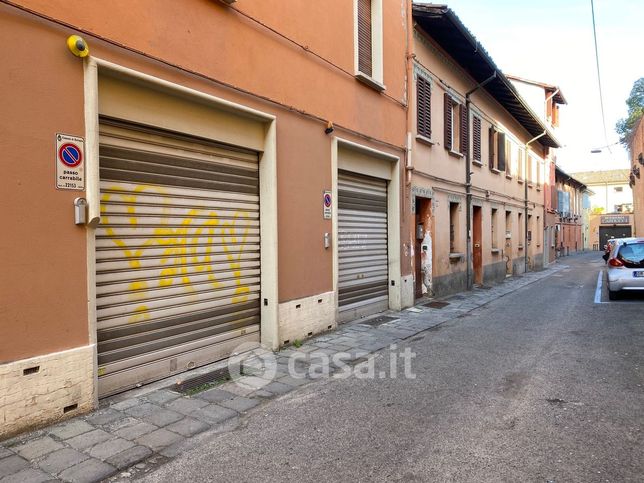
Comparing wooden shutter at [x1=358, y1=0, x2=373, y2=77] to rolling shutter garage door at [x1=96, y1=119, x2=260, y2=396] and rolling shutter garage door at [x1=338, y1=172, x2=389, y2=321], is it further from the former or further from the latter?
rolling shutter garage door at [x1=96, y1=119, x2=260, y2=396]

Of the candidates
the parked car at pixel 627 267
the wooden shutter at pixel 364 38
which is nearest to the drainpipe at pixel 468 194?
the parked car at pixel 627 267

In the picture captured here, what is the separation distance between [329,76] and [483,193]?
1001cm

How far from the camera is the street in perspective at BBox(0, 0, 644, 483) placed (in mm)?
3699

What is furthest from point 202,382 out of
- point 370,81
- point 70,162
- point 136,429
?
point 370,81

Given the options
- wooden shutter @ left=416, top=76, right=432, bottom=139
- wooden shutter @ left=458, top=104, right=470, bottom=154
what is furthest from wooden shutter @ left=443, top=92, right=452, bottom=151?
wooden shutter @ left=416, top=76, right=432, bottom=139

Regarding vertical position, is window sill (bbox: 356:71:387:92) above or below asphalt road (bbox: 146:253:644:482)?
above

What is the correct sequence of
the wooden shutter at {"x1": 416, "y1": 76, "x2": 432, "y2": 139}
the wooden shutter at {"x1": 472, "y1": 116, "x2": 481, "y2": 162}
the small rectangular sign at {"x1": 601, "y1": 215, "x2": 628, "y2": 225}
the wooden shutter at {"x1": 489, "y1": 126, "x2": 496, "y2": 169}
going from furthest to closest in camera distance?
1. the small rectangular sign at {"x1": 601, "y1": 215, "x2": 628, "y2": 225}
2. the wooden shutter at {"x1": 489, "y1": 126, "x2": 496, "y2": 169}
3. the wooden shutter at {"x1": 472, "y1": 116, "x2": 481, "y2": 162}
4. the wooden shutter at {"x1": 416, "y1": 76, "x2": 432, "y2": 139}

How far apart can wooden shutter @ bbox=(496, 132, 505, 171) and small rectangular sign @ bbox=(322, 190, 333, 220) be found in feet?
40.8

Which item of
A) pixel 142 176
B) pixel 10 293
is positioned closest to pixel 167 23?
pixel 142 176

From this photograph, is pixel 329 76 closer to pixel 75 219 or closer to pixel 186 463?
pixel 75 219

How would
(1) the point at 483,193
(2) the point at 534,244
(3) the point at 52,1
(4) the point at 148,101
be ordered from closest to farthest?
(3) the point at 52,1
(4) the point at 148,101
(1) the point at 483,193
(2) the point at 534,244

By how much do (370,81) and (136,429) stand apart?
730 cm

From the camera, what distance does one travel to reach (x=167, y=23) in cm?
513

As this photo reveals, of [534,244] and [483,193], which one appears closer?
[483,193]
